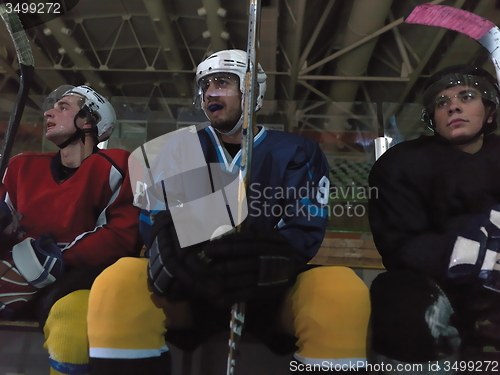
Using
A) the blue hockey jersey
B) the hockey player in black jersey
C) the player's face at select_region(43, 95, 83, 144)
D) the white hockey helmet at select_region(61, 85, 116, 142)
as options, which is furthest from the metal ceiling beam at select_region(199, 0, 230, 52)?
the hockey player in black jersey

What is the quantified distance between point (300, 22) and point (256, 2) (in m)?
1.74

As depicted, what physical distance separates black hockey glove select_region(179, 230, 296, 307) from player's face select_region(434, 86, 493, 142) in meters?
0.61

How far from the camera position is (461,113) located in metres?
0.94

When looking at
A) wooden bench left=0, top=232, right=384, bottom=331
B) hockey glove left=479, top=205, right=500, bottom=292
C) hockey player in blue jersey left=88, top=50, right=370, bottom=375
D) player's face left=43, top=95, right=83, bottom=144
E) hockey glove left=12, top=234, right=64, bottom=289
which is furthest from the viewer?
wooden bench left=0, top=232, right=384, bottom=331

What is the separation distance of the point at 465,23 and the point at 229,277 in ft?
3.74

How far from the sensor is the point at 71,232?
102 cm

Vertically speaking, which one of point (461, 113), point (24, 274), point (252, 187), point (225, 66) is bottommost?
point (24, 274)

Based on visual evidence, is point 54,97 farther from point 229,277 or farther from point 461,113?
point 461,113

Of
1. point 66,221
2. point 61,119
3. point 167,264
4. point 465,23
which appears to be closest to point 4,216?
point 66,221

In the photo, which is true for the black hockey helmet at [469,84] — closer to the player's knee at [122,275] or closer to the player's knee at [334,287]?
the player's knee at [334,287]

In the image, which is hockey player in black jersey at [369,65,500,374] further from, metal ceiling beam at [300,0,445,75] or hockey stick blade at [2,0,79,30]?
metal ceiling beam at [300,0,445,75]

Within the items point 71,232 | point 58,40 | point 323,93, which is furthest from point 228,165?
point 323,93

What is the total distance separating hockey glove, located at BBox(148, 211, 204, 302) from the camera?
0.70 m

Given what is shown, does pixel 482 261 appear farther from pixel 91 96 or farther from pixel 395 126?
pixel 91 96
